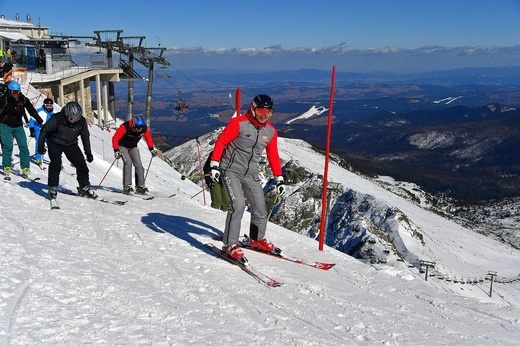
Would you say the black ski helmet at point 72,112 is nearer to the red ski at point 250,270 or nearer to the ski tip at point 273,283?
the red ski at point 250,270

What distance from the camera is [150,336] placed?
4.77m

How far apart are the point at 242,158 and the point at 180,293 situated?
2.48 metres

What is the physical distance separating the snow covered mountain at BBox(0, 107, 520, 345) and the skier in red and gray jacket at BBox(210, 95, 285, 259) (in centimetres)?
94

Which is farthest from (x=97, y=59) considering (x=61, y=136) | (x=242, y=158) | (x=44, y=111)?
(x=242, y=158)

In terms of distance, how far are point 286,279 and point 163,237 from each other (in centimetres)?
301

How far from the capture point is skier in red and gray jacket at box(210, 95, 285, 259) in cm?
737

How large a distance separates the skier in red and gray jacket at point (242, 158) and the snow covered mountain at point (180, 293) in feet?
3.08

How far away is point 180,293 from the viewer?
20.4ft

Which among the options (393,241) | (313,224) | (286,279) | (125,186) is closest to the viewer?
(286,279)

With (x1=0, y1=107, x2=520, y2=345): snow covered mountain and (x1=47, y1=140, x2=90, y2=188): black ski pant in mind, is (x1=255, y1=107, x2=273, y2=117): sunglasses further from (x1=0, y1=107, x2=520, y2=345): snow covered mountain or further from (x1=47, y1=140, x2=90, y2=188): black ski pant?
(x1=47, y1=140, x2=90, y2=188): black ski pant

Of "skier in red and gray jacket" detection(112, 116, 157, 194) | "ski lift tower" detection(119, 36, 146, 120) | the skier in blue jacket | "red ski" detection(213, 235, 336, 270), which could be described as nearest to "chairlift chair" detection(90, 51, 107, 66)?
"ski lift tower" detection(119, 36, 146, 120)

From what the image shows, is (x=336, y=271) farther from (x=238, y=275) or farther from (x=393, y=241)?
(x=393, y=241)

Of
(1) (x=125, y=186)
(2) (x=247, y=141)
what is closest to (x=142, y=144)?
(1) (x=125, y=186)

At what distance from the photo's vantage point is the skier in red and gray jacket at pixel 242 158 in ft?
24.2
